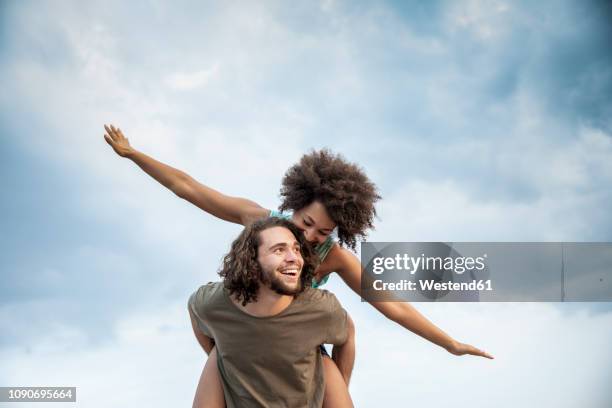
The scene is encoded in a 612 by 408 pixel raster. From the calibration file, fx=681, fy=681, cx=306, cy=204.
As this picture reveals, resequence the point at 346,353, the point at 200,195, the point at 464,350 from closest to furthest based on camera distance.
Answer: the point at 346,353 → the point at 200,195 → the point at 464,350

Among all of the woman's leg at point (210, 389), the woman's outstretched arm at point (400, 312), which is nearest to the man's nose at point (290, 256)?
the woman's outstretched arm at point (400, 312)

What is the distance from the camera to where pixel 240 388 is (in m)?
5.00

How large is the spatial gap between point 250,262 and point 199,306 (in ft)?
1.82

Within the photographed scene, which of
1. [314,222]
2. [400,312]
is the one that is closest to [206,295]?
[314,222]

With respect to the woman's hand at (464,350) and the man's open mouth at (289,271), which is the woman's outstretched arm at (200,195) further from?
the woman's hand at (464,350)

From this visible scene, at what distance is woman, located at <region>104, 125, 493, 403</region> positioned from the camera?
5.85 m

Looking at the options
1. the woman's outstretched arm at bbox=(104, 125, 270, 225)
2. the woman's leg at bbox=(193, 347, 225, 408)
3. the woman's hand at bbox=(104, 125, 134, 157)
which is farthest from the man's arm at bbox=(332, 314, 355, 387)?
the woman's hand at bbox=(104, 125, 134, 157)

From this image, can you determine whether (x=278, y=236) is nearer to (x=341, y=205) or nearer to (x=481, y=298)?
(x=341, y=205)

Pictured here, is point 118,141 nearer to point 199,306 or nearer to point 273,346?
point 199,306

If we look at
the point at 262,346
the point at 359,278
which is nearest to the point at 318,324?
the point at 262,346

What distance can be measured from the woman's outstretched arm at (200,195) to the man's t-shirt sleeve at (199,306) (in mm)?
785

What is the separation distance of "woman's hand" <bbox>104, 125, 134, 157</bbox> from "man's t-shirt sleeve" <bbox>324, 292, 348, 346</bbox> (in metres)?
2.69

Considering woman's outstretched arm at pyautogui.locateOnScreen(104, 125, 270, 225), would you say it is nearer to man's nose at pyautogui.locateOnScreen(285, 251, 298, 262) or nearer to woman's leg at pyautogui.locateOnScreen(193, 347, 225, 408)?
man's nose at pyautogui.locateOnScreen(285, 251, 298, 262)

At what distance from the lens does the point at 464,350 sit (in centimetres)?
654
